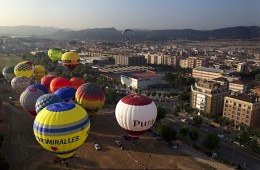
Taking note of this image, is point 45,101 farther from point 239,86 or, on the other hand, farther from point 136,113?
point 239,86

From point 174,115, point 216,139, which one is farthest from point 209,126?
point 216,139

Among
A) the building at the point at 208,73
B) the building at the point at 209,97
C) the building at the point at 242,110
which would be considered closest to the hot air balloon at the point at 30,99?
the building at the point at 209,97

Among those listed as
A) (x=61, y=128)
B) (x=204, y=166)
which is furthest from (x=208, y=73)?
(x=61, y=128)

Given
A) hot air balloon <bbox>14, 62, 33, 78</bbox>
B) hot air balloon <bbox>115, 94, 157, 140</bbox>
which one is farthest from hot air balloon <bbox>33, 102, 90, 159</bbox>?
hot air balloon <bbox>14, 62, 33, 78</bbox>

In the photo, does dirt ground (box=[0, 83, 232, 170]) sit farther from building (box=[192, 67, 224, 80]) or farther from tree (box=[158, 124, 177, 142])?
building (box=[192, 67, 224, 80])

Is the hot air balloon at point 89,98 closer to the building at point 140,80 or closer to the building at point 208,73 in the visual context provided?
the building at point 140,80

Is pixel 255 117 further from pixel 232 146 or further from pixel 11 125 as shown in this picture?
pixel 11 125
